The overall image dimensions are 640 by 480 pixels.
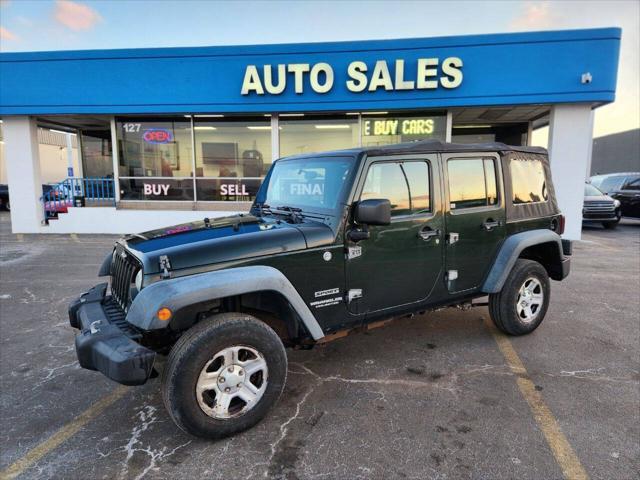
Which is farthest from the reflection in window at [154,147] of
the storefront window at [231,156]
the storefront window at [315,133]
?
the storefront window at [315,133]

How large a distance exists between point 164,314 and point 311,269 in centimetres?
109

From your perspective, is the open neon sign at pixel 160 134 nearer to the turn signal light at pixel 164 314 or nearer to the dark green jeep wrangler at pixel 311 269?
the dark green jeep wrangler at pixel 311 269

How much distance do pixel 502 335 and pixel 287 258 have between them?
2.90 m

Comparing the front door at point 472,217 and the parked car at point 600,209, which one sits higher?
the front door at point 472,217

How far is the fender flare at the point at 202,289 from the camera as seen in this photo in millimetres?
2535

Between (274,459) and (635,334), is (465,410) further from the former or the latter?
(635,334)

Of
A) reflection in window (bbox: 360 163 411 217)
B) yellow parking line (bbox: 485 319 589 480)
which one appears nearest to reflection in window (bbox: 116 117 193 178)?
reflection in window (bbox: 360 163 411 217)

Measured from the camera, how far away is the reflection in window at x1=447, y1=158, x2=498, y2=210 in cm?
396

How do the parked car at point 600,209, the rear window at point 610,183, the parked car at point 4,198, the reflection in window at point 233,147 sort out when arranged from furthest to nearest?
the parked car at point 4,198
the rear window at point 610,183
the parked car at point 600,209
the reflection in window at point 233,147

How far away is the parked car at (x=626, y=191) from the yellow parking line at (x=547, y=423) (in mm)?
14355

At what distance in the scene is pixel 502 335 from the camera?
15.2 feet

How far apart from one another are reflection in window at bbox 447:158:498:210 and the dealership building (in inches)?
296

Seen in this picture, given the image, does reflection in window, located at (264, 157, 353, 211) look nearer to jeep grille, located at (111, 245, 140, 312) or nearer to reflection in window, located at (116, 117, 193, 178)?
jeep grille, located at (111, 245, 140, 312)

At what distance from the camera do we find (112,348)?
2.54 meters
